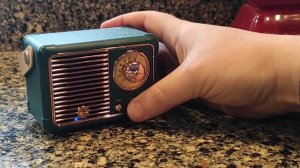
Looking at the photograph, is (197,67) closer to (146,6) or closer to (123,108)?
(123,108)

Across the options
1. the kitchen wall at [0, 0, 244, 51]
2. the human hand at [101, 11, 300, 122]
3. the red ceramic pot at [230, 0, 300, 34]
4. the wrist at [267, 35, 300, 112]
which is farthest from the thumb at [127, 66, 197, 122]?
the kitchen wall at [0, 0, 244, 51]

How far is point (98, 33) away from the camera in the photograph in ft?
2.07

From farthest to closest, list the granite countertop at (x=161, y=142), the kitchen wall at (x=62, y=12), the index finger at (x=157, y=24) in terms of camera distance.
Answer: the kitchen wall at (x=62, y=12), the index finger at (x=157, y=24), the granite countertop at (x=161, y=142)

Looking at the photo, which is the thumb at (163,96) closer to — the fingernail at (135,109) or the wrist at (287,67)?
the fingernail at (135,109)

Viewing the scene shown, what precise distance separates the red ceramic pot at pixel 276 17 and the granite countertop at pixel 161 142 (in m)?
0.19

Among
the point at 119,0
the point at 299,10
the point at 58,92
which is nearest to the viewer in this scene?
the point at 58,92

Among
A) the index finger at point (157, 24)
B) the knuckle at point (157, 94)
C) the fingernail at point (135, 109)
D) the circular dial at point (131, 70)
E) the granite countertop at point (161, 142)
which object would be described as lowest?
the granite countertop at point (161, 142)

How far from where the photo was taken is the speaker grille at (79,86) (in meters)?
0.56

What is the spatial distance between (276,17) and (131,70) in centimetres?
31

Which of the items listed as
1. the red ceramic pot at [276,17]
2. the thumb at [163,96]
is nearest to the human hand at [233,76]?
the thumb at [163,96]

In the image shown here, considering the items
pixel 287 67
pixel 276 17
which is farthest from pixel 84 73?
pixel 276 17

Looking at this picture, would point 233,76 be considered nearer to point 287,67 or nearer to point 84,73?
point 287,67

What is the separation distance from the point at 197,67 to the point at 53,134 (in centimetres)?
20

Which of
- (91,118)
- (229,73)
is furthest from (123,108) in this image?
(229,73)
